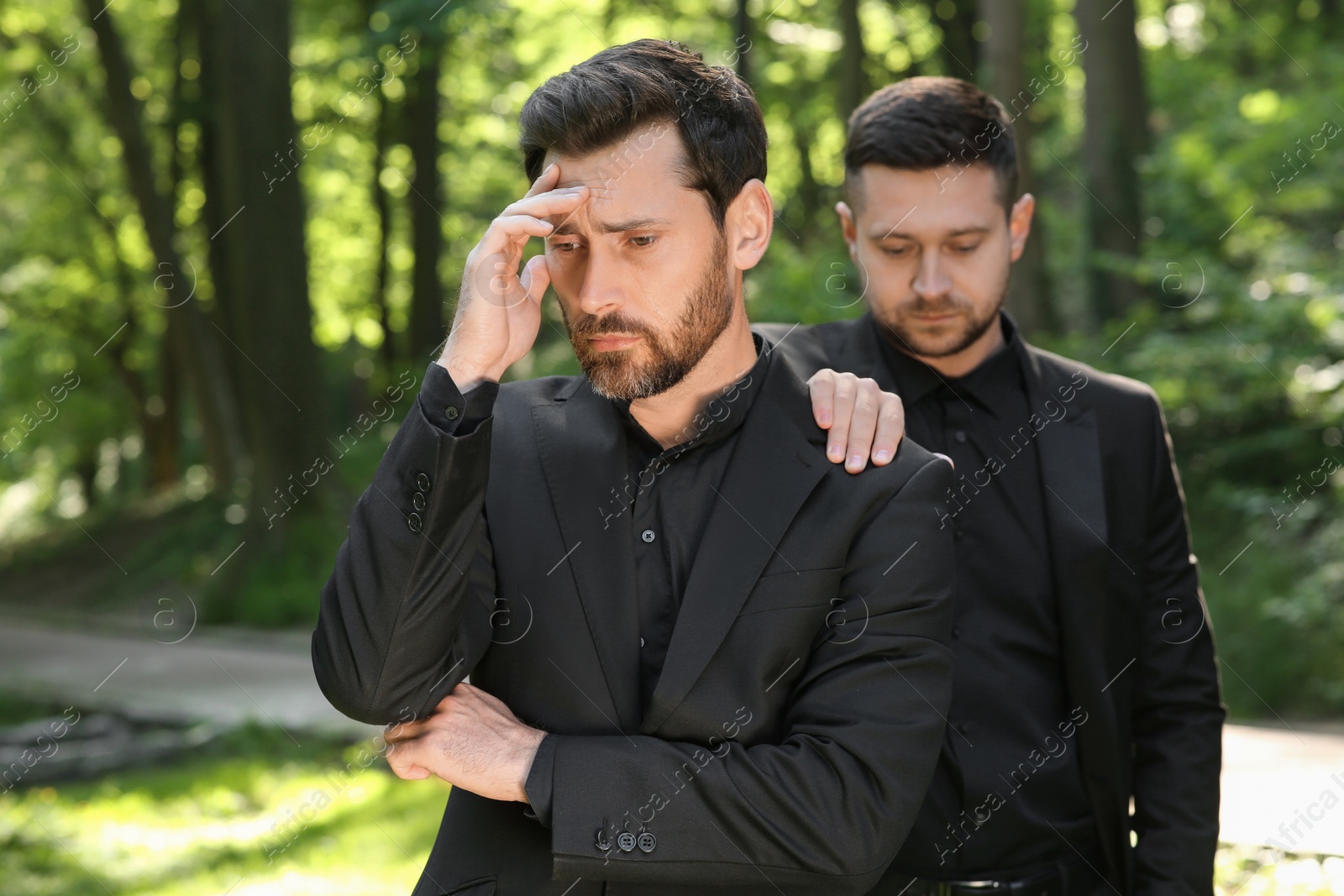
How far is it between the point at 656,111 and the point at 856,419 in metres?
0.69

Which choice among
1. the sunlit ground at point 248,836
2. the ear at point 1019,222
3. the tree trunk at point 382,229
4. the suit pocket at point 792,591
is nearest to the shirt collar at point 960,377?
the ear at point 1019,222

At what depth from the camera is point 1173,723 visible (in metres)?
2.83

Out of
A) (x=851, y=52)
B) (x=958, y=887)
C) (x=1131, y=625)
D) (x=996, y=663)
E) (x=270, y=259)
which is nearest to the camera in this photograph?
(x=958, y=887)

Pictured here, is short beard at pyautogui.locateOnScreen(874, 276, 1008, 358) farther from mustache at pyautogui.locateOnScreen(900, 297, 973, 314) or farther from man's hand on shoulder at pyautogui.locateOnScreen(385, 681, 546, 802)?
man's hand on shoulder at pyautogui.locateOnScreen(385, 681, 546, 802)

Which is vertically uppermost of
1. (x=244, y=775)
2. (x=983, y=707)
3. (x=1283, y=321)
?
(x=983, y=707)

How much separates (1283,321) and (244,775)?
7488 millimetres

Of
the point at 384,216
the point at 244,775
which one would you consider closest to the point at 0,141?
the point at 384,216

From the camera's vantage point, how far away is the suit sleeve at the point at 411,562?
2.08 metres

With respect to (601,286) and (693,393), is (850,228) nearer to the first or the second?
(693,393)

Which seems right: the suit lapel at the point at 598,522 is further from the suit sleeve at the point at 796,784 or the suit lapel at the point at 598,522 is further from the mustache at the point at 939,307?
the mustache at the point at 939,307

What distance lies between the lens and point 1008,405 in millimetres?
3002

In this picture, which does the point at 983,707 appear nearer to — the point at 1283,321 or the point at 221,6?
the point at 1283,321

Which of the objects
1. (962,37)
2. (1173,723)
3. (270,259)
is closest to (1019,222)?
(1173,723)

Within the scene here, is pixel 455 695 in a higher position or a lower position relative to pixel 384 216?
higher
